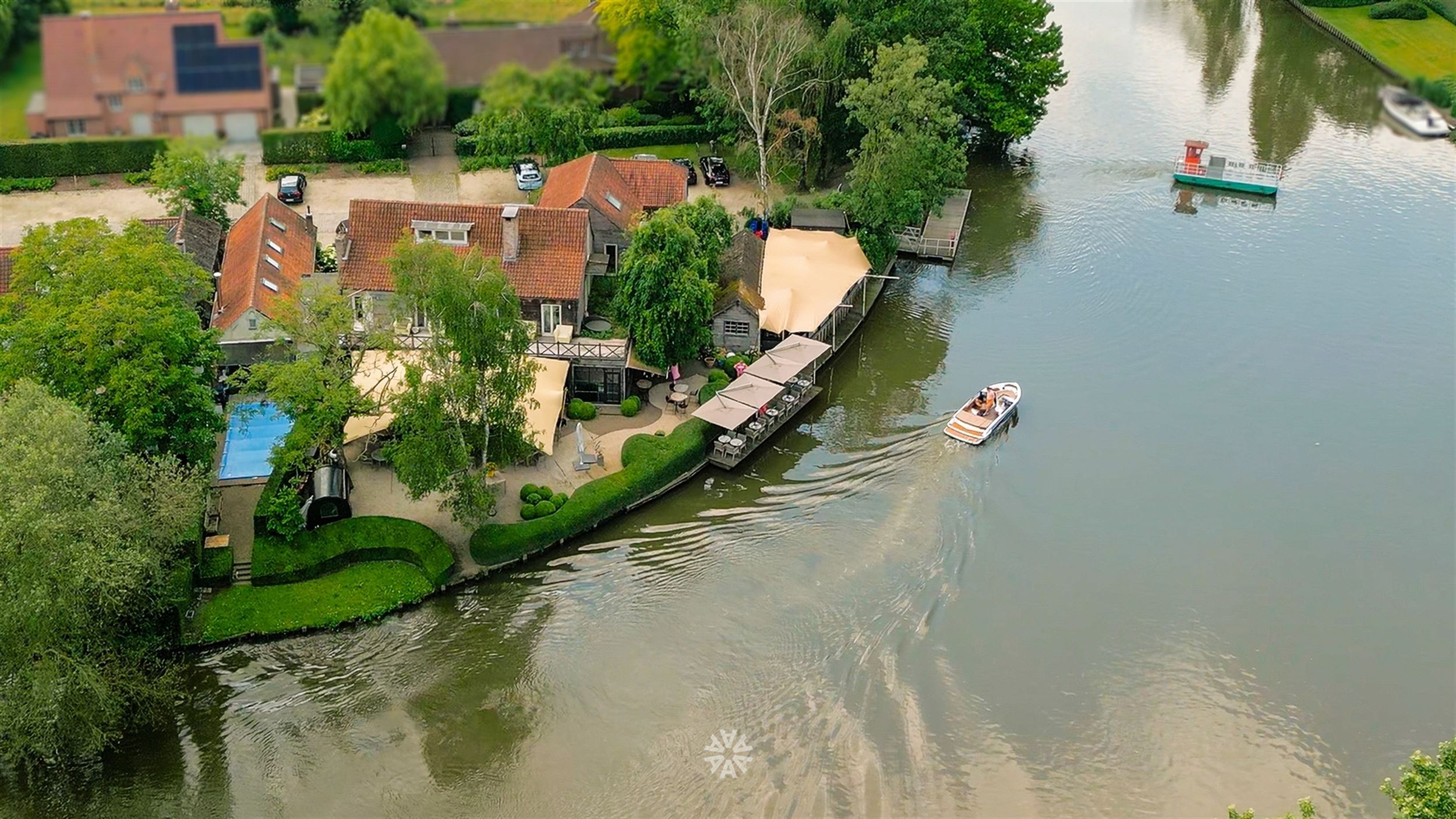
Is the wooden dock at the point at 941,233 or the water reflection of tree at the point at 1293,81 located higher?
the water reflection of tree at the point at 1293,81

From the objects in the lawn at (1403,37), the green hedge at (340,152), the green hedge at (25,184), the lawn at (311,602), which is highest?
the lawn at (1403,37)

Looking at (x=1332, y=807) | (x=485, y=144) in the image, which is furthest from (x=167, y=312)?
(x=1332, y=807)

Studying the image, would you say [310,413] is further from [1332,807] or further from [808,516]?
[1332,807]

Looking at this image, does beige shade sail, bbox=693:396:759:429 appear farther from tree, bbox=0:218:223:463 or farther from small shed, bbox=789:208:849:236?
tree, bbox=0:218:223:463

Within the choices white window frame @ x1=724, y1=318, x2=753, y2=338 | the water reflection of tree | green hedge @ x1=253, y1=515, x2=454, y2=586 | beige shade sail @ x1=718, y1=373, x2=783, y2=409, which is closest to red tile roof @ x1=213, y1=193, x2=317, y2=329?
green hedge @ x1=253, y1=515, x2=454, y2=586

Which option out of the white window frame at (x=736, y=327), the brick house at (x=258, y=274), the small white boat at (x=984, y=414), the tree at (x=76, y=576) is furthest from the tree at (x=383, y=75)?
the white window frame at (x=736, y=327)

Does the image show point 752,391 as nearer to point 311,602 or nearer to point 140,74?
point 311,602

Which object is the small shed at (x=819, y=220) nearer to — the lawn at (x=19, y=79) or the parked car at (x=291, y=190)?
the parked car at (x=291, y=190)
